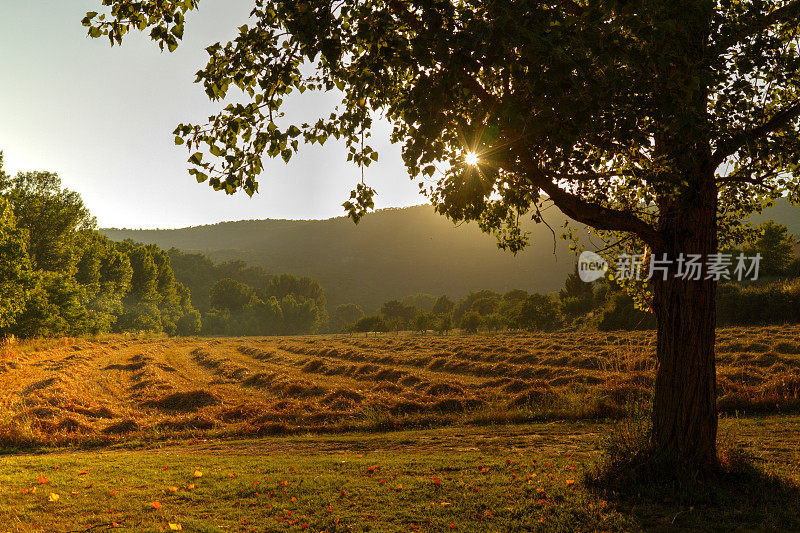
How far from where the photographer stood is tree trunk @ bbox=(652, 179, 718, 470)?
20.4 feet

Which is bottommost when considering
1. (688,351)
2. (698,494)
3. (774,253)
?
(698,494)

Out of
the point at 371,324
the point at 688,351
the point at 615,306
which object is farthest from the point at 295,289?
the point at 688,351

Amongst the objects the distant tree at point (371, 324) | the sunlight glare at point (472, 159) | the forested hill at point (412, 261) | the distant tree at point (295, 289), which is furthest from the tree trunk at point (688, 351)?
the forested hill at point (412, 261)

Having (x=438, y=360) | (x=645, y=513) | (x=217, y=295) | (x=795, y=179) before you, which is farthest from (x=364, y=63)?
(x=217, y=295)

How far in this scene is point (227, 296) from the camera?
12044 centimetres

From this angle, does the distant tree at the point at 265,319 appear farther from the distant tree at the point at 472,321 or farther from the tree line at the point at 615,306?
the distant tree at the point at 472,321

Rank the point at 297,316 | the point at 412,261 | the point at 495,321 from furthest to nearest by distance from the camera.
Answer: the point at 412,261, the point at 297,316, the point at 495,321

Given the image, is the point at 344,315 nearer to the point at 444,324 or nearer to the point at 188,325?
the point at 188,325

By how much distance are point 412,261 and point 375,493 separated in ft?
564

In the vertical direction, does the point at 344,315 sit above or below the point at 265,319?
above

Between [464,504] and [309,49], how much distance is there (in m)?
5.65

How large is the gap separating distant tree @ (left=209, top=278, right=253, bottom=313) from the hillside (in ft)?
131

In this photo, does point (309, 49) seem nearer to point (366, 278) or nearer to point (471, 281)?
point (471, 281)

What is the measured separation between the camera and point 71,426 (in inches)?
492
